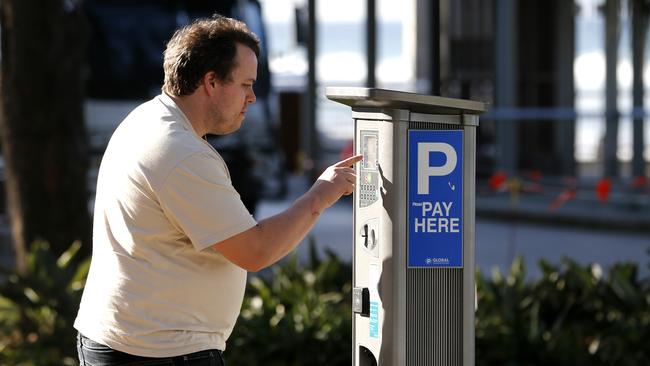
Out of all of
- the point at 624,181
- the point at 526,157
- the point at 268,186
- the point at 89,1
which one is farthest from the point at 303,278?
the point at 526,157

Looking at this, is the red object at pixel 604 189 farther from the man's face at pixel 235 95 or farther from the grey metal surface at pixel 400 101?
the man's face at pixel 235 95

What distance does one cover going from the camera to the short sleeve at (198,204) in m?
3.03

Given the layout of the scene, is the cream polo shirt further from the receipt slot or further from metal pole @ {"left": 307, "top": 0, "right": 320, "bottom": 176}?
metal pole @ {"left": 307, "top": 0, "right": 320, "bottom": 176}

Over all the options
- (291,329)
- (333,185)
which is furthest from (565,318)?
(333,185)

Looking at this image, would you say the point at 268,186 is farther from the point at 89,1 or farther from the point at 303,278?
the point at 303,278

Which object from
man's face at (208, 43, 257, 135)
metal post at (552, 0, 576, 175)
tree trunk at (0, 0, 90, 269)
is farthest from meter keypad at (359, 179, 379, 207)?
metal post at (552, 0, 576, 175)

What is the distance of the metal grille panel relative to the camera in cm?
344

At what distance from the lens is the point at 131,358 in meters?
3.11

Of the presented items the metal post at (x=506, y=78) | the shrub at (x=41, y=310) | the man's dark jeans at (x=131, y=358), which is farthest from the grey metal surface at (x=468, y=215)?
the metal post at (x=506, y=78)

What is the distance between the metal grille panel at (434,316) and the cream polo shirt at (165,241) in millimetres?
554

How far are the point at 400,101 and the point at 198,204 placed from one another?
645 mm

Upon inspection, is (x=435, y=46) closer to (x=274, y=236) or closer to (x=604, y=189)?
(x=274, y=236)

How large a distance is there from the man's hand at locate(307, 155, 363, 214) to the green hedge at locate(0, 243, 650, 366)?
2562 millimetres

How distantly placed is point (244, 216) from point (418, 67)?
65.7 ft
